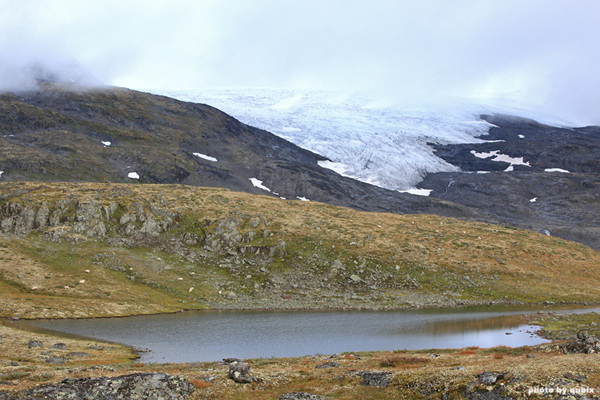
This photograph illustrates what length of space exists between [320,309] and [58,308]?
34.2m

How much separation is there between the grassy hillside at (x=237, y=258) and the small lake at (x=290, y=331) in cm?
513

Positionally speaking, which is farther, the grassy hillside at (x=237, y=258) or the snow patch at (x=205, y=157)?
the snow patch at (x=205, y=157)

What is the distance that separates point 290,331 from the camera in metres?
49.2

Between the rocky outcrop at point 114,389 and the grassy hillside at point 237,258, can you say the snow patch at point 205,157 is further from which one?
the rocky outcrop at point 114,389

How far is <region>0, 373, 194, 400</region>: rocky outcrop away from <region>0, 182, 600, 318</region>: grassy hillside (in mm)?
35661

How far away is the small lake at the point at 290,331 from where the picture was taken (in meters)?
41.9

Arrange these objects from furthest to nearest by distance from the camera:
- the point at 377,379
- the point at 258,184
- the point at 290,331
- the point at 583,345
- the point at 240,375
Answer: the point at 258,184
the point at 290,331
the point at 583,345
the point at 240,375
the point at 377,379

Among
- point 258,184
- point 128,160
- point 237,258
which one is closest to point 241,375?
point 237,258

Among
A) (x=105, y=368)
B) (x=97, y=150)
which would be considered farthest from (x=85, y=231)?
(x=97, y=150)

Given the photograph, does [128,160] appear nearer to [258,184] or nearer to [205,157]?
[205,157]

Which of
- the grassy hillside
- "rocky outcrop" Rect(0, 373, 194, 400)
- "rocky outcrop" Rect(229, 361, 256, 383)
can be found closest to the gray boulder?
"rocky outcrop" Rect(229, 361, 256, 383)

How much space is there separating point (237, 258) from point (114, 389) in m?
54.4

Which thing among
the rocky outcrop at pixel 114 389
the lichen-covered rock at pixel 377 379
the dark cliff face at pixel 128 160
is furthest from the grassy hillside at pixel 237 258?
the dark cliff face at pixel 128 160

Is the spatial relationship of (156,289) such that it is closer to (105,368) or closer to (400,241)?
(105,368)
